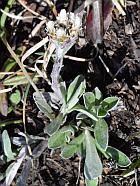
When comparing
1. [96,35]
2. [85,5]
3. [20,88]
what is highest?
[85,5]

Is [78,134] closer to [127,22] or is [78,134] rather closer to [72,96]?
[72,96]

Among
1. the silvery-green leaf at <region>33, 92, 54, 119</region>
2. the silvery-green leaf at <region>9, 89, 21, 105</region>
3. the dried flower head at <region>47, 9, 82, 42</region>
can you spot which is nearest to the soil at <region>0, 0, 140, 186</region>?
the silvery-green leaf at <region>9, 89, 21, 105</region>

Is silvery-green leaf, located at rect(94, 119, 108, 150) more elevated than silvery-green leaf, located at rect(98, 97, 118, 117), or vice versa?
silvery-green leaf, located at rect(98, 97, 118, 117)

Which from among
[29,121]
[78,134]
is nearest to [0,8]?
[29,121]

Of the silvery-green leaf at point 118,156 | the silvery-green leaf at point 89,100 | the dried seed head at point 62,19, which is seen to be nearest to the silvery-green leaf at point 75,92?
the silvery-green leaf at point 89,100

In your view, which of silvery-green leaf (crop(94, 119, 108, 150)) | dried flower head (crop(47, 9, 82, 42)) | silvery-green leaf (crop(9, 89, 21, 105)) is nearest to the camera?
dried flower head (crop(47, 9, 82, 42))

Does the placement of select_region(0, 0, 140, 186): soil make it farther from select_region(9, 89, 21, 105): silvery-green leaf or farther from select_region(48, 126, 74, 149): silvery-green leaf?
select_region(48, 126, 74, 149): silvery-green leaf
